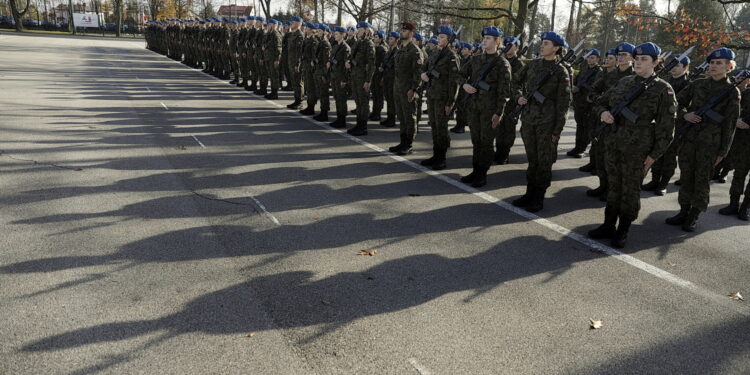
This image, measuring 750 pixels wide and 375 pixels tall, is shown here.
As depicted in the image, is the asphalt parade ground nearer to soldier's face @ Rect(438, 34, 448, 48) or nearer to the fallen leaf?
the fallen leaf

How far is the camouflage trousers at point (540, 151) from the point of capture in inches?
259

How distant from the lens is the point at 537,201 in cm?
686

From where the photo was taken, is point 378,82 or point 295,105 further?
point 295,105

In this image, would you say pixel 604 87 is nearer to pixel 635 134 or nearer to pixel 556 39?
pixel 556 39

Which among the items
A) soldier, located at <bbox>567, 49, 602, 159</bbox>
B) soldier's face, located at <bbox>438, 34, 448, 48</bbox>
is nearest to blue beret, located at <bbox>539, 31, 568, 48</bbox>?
soldier's face, located at <bbox>438, 34, 448, 48</bbox>

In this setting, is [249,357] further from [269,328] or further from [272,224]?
[272,224]

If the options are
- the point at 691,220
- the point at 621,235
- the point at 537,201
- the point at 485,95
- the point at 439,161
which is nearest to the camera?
the point at 621,235

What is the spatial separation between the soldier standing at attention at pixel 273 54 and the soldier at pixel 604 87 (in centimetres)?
1018

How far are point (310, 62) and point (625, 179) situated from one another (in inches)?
384

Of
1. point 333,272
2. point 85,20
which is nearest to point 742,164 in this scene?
point 333,272

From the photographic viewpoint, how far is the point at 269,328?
3721 millimetres

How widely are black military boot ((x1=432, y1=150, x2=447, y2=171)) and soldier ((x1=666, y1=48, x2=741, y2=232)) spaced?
11.8 ft

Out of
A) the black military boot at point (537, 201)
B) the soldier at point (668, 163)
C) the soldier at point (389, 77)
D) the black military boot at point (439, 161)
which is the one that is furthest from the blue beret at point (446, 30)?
the soldier at point (389, 77)

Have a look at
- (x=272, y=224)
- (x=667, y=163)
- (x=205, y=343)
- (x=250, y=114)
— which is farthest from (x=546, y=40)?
(x=250, y=114)
